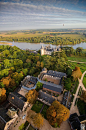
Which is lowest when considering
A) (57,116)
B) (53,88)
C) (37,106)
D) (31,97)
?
(37,106)

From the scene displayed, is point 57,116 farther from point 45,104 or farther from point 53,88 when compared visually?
point 53,88

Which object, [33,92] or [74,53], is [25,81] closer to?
[33,92]

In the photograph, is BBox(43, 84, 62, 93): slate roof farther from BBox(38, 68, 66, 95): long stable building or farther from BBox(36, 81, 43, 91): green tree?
BBox(36, 81, 43, 91): green tree

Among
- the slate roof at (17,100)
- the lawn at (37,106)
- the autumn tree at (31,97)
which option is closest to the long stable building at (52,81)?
the autumn tree at (31,97)

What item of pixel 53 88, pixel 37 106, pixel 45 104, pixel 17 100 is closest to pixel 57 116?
pixel 45 104

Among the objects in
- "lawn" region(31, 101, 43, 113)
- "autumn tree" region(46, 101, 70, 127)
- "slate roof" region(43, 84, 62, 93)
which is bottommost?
"lawn" region(31, 101, 43, 113)

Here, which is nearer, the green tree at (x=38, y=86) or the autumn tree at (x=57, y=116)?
the autumn tree at (x=57, y=116)

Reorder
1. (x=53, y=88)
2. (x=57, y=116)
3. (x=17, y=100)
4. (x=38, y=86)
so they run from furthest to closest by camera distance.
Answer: (x=38, y=86) < (x=53, y=88) < (x=17, y=100) < (x=57, y=116)

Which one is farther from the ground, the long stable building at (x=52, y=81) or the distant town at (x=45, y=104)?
the long stable building at (x=52, y=81)

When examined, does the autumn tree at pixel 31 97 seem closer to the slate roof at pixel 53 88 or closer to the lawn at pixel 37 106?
the lawn at pixel 37 106

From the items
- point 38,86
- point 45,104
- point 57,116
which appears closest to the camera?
point 57,116

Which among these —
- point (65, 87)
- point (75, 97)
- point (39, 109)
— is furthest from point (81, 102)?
point (39, 109)

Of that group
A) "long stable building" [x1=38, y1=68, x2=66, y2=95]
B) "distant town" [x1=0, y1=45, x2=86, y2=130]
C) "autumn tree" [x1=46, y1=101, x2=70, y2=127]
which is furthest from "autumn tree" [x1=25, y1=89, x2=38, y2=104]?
"autumn tree" [x1=46, y1=101, x2=70, y2=127]
